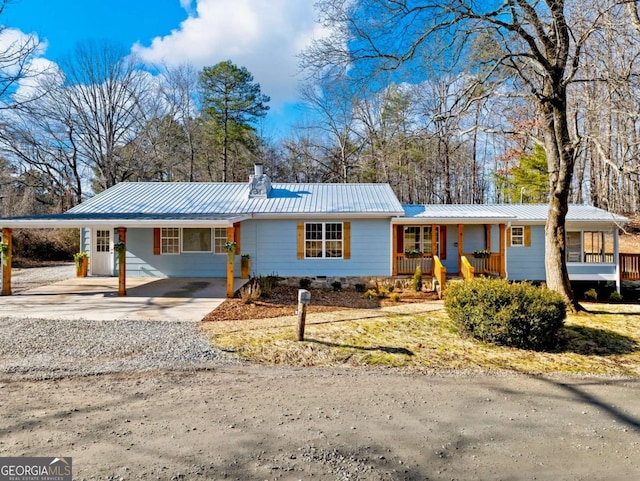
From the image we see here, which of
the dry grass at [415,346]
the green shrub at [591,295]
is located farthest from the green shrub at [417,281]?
the green shrub at [591,295]

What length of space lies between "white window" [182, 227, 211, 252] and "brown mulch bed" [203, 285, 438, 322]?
3.49 metres

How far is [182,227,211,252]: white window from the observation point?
13398mm

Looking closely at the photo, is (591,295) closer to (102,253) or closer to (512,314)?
(512,314)

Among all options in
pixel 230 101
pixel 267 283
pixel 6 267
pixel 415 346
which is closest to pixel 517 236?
pixel 267 283

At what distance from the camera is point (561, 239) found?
868cm

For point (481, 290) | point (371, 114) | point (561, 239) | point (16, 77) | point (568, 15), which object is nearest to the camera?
point (481, 290)

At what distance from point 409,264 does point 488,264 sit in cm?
291

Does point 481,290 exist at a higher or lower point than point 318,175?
lower

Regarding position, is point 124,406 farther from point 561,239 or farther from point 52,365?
point 561,239

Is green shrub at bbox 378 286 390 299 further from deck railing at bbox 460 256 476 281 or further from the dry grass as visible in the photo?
the dry grass

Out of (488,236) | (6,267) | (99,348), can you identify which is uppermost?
(488,236)

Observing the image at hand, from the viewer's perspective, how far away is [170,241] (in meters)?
13.4

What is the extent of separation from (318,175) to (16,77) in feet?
65.3

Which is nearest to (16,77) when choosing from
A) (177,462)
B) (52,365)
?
(52,365)
